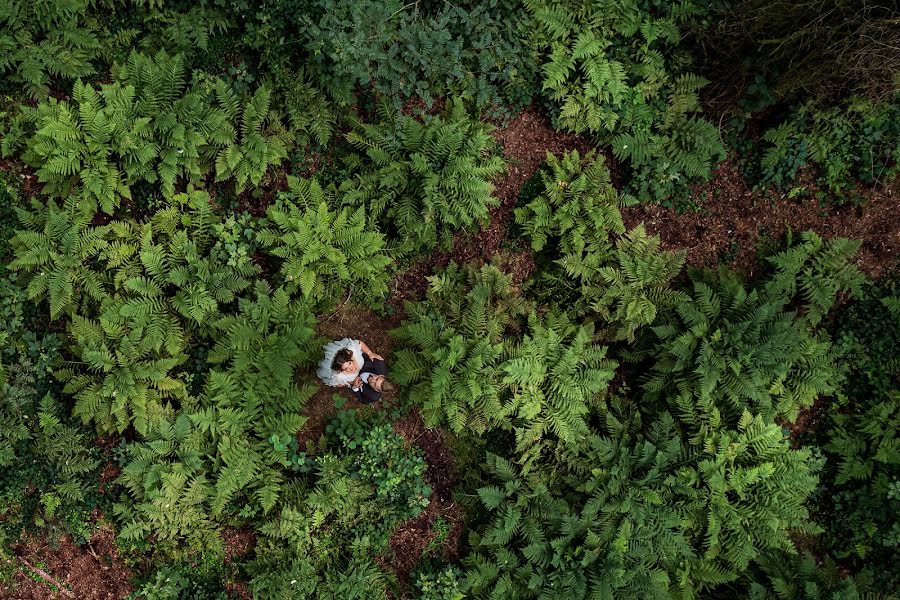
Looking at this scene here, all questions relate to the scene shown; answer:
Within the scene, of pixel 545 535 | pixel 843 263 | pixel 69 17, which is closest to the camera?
pixel 69 17

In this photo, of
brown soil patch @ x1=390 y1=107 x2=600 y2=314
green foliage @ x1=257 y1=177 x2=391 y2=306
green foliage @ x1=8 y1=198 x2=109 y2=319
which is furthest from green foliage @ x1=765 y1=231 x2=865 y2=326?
green foliage @ x1=8 y1=198 x2=109 y2=319

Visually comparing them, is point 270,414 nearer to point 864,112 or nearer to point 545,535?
point 545,535

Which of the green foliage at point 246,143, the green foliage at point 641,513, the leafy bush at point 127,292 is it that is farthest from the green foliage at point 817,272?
the leafy bush at point 127,292

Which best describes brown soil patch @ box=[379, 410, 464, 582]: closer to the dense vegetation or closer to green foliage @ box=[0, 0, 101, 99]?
the dense vegetation

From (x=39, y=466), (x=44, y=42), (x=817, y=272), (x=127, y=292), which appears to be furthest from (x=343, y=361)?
(x=817, y=272)

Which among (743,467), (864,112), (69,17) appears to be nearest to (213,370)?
(69,17)

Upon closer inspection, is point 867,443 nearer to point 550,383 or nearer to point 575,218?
point 550,383
